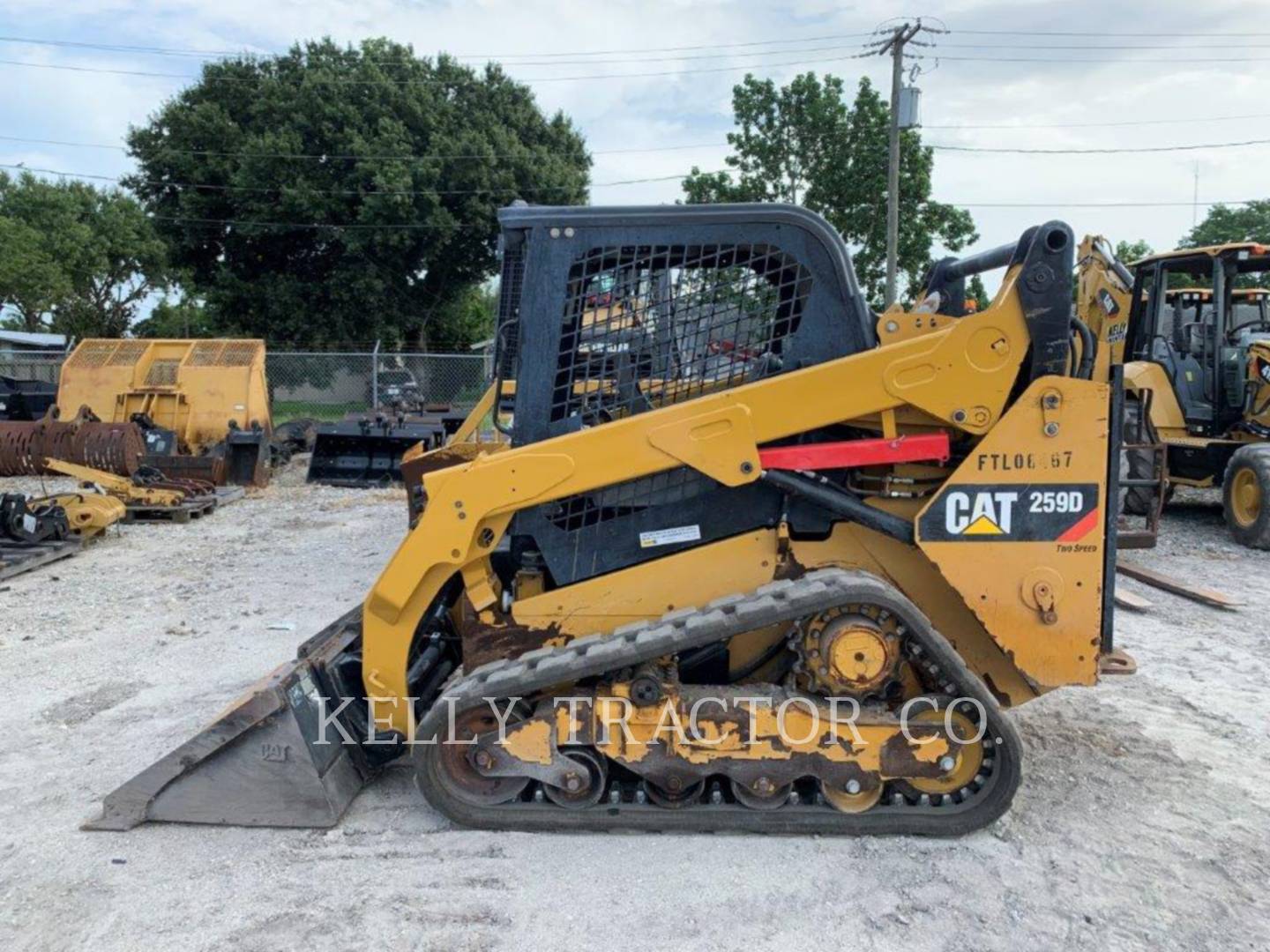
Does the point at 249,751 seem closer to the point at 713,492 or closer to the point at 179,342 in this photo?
the point at 713,492

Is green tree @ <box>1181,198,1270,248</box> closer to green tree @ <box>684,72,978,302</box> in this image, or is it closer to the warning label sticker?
green tree @ <box>684,72,978,302</box>

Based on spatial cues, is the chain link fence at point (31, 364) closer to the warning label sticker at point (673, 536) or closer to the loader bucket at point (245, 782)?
the loader bucket at point (245, 782)

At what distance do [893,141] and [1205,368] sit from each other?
11.6m

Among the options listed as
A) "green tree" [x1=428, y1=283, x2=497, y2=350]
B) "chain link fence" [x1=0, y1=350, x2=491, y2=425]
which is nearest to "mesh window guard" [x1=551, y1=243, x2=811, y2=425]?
"chain link fence" [x1=0, y1=350, x2=491, y2=425]

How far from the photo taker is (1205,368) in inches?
422

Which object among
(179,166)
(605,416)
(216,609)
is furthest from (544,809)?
(179,166)

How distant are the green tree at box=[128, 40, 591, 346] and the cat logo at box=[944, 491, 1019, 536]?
23.6 meters

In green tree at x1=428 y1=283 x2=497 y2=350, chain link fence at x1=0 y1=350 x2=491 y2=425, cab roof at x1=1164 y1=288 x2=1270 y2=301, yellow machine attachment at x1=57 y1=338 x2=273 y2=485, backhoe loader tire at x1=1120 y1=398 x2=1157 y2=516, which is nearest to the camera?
backhoe loader tire at x1=1120 y1=398 x2=1157 y2=516

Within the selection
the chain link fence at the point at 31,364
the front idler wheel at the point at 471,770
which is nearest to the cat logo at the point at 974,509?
the front idler wheel at the point at 471,770

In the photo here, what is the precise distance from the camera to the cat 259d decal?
Result: 3.49 m

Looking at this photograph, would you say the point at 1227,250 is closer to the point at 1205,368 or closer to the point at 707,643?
the point at 1205,368

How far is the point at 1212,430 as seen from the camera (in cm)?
1054

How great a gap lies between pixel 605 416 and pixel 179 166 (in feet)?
86.3

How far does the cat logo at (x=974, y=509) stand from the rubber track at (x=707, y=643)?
0.35 metres
